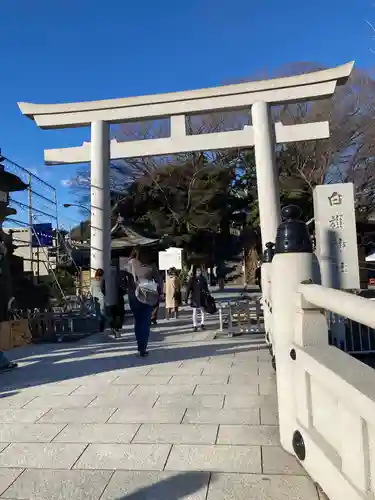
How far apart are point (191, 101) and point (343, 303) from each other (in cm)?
944

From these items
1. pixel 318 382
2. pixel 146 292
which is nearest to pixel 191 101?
pixel 146 292

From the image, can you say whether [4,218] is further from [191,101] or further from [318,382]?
[318,382]

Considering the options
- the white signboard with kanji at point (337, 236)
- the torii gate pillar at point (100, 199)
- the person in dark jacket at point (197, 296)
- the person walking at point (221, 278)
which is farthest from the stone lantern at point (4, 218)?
the person walking at point (221, 278)

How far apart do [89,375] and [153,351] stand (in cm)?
168

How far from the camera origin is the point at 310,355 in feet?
8.70

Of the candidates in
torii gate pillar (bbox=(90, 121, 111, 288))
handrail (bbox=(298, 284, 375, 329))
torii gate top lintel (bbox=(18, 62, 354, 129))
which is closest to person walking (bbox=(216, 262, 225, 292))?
torii gate pillar (bbox=(90, 121, 111, 288))

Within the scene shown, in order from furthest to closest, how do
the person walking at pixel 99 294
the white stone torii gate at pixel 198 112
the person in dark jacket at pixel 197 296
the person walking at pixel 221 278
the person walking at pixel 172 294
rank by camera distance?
the person walking at pixel 221 278
the person walking at pixel 172 294
the white stone torii gate at pixel 198 112
the person in dark jacket at pixel 197 296
the person walking at pixel 99 294

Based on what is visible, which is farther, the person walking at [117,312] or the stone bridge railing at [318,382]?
the person walking at [117,312]

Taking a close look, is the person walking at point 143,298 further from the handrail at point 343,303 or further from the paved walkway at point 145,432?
the handrail at point 343,303

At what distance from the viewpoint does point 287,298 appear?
10.1 feet

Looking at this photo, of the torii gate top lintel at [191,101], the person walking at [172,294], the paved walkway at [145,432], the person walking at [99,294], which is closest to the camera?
the paved walkway at [145,432]

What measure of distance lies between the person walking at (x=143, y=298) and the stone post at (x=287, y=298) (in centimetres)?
330

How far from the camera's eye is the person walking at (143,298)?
20.7 feet

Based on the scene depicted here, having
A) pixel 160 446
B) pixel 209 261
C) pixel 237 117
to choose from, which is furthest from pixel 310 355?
pixel 209 261
